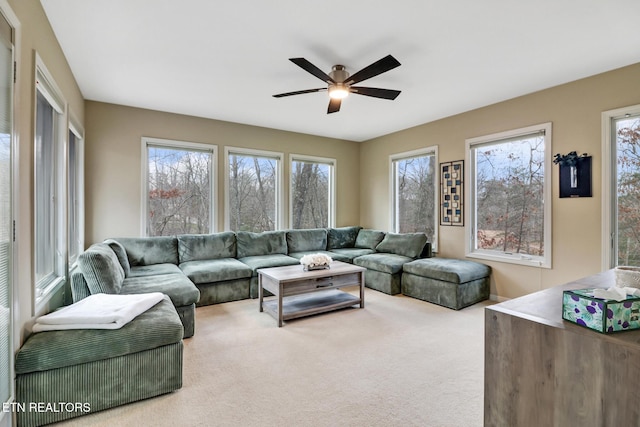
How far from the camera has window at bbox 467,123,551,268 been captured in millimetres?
3822

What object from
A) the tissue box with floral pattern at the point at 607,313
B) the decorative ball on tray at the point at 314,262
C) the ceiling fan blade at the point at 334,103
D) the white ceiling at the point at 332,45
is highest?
the white ceiling at the point at 332,45

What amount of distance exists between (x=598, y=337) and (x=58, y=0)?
11.8ft

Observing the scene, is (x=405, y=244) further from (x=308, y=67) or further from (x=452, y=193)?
(x=308, y=67)

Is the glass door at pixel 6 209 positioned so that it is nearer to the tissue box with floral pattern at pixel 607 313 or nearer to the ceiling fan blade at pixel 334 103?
the ceiling fan blade at pixel 334 103

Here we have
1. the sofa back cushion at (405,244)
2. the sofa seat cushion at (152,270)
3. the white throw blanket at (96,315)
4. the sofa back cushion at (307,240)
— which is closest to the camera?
the white throw blanket at (96,315)

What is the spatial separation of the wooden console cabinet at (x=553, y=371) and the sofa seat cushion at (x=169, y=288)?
8.63 feet

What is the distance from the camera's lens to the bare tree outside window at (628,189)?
10.2 ft

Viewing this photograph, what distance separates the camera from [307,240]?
559 cm

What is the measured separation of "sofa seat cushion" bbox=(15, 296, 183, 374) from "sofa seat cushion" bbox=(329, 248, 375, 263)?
327cm

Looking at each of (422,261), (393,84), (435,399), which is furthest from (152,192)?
(435,399)

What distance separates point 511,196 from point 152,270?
4.79 meters

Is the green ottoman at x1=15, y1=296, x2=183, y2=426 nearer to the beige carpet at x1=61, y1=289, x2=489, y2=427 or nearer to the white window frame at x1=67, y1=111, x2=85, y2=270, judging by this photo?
the beige carpet at x1=61, y1=289, x2=489, y2=427
